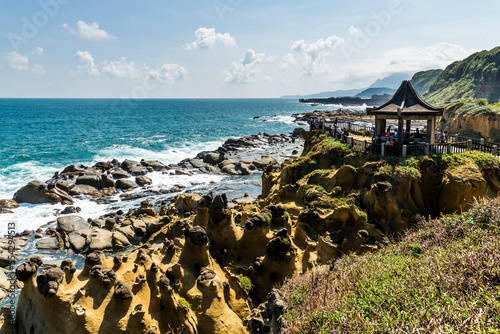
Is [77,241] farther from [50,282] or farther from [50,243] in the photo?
[50,282]

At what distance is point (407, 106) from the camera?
20.3 m

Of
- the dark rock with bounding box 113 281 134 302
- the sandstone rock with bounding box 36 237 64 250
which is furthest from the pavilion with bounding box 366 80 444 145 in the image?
the sandstone rock with bounding box 36 237 64 250

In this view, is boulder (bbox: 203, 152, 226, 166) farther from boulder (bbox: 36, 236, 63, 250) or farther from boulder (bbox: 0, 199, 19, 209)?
boulder (bbox: 36, 236, 63, 250)

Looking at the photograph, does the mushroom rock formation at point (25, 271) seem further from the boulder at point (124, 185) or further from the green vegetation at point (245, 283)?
the boulder at point (124, 185)

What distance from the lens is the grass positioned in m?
6.68

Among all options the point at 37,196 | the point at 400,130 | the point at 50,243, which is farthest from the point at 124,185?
the point at 400,130

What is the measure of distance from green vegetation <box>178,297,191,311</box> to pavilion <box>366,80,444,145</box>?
14.9 meters

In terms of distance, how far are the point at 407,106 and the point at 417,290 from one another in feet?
48.9

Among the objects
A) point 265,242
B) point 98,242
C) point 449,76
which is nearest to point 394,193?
point 265,242

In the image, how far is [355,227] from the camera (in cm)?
1608

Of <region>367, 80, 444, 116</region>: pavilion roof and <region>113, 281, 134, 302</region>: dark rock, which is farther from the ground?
<region>367, 80, 444, 116</region>: pavilion roof

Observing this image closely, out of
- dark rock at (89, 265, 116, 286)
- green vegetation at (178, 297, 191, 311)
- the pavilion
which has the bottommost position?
green vegetation at (178, 297, 191, 311)

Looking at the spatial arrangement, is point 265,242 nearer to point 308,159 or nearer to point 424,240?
point 424,240

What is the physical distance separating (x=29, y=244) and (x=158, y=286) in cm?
1925
